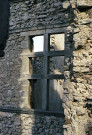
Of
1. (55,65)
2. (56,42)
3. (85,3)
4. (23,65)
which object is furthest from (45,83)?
(56,42)

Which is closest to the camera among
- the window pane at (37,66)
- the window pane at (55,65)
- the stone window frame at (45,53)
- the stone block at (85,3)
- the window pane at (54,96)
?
the stone block at (85,3)

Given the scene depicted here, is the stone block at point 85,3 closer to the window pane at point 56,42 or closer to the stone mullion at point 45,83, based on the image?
the stone mullion at point 45,83

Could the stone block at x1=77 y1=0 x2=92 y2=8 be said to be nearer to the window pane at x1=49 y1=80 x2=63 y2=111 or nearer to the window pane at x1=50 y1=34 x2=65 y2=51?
the window pane at x1=50 y1=34 x2=65 y2=51

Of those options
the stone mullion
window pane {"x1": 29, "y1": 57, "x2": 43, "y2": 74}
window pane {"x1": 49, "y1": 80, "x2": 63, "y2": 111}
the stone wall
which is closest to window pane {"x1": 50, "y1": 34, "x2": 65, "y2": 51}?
window pane {"x1": 29, "y1": 57, "x2": 43, "y2": 74}

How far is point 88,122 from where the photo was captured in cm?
237

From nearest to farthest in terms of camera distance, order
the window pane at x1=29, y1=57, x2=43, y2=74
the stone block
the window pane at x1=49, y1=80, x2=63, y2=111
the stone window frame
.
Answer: the stone block → the stone window frame → the window pane at x1=29, y1=57, x2=43, y2=74 → the window pane at x1=49, y1=80, x2=63, y2=111

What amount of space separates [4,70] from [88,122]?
4.65 meters

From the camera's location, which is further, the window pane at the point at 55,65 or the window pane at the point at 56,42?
the window pane at the point at 55,65

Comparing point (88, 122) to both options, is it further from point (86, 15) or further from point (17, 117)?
point (17, 117)

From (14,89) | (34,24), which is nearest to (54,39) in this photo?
(34,24)

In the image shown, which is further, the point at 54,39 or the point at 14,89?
the point at 54,39

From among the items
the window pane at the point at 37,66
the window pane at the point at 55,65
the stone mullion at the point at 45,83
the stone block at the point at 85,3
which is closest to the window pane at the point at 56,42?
the window pane at the point at 55,65

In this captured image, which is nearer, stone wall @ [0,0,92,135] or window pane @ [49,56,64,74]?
stone wall @ [0,0,92,135]

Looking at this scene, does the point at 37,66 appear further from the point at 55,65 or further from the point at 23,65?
the point at 23,65
